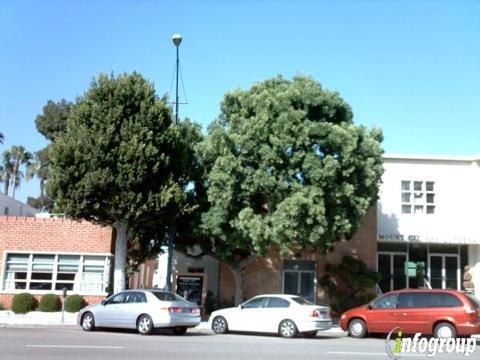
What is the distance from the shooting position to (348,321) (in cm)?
2017

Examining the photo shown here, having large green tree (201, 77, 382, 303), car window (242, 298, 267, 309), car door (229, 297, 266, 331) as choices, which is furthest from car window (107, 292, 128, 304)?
large green tree (201, 77, 382, 303)

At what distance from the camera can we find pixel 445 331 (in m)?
18.0

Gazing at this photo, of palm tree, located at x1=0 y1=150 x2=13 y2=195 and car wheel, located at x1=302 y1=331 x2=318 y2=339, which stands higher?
palm tree, located at x1=0 y1=150 x2=13 y2=195

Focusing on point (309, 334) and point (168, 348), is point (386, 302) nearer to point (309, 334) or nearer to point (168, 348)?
point (309, 334)

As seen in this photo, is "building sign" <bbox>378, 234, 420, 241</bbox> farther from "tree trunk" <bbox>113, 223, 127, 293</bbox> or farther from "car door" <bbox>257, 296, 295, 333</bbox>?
"tree trunk" <bbox>113, 223, 127, 293</bbox>

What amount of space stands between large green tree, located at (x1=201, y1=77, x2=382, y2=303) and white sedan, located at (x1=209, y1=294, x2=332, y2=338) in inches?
140

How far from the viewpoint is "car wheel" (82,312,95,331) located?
19.5 meters

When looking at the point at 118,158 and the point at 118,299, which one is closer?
the point at 118,299

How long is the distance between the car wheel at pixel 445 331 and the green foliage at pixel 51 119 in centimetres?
3693

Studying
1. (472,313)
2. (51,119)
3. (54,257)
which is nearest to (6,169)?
(51,119)

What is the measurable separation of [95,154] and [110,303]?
6.17 meters

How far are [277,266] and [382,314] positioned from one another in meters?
10.3

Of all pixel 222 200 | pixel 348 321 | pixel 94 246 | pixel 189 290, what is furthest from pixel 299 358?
pixel 94 246

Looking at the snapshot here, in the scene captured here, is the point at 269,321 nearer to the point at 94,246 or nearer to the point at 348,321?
the point at 348,321
